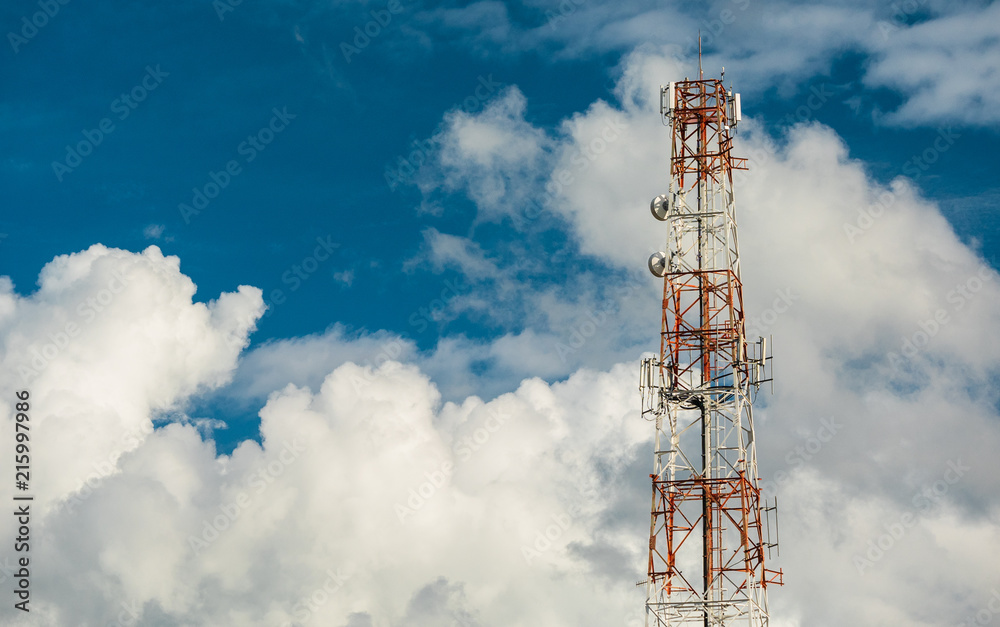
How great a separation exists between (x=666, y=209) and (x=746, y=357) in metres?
11.9

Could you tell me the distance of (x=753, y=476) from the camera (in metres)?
79.6

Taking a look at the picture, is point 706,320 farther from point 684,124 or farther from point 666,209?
point 684,124

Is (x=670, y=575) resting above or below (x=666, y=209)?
below

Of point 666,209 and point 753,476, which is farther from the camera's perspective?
point 666,209

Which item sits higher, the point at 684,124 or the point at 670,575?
the point at 684,124

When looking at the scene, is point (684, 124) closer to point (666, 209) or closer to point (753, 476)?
point (666, 209)

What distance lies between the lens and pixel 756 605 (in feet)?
253

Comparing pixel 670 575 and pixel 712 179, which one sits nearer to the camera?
pixel 670 575

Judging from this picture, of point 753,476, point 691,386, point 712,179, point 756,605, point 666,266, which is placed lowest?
point 756,605

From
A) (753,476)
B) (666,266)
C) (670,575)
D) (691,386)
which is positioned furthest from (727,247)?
(670,575)

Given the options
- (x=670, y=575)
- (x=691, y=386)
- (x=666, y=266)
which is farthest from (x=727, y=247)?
(x=670, y=575)

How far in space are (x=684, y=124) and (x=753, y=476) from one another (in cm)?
2495

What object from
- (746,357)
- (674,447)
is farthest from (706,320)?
(674,447)

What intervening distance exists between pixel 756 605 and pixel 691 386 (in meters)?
14.7
